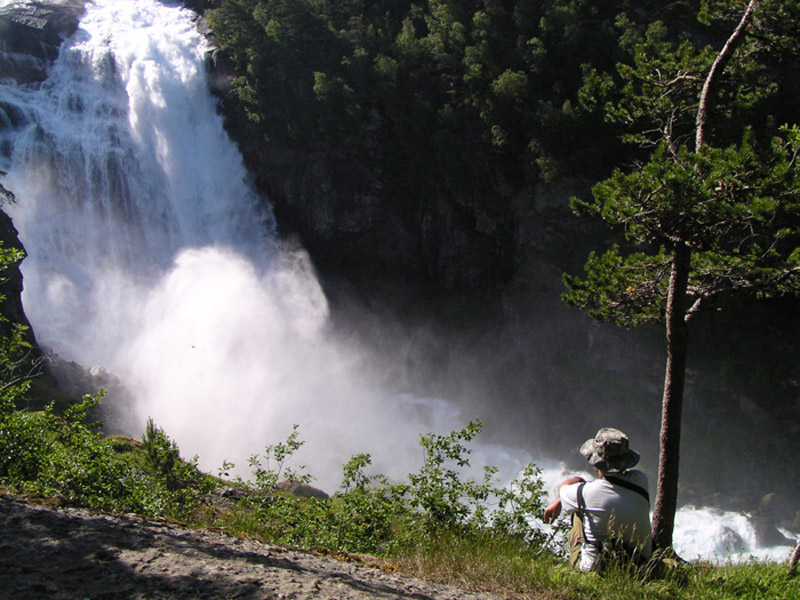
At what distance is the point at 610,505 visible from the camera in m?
3.72

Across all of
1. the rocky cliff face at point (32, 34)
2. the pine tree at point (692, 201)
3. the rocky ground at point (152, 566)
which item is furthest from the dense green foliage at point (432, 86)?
the rocky ground at point (152, 566)

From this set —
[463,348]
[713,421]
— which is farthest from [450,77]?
[713,421]

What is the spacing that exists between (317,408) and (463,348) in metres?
8.77

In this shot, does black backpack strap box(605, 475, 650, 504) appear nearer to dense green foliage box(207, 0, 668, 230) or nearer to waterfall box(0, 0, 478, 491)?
waterfall box(0, 0, 478, 491)

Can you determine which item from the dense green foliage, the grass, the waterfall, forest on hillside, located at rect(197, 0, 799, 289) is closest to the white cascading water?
the waterfall

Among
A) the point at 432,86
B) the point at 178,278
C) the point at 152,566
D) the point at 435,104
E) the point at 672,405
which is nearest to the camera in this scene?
the point at 152,566

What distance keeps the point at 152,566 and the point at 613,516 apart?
2.93m

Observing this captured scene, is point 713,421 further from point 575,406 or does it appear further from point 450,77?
point 450,77

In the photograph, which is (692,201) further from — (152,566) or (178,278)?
(178,278)

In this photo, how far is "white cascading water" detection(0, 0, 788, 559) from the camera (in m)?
25.9

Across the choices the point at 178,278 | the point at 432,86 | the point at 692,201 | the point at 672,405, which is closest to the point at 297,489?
the point at 672,405

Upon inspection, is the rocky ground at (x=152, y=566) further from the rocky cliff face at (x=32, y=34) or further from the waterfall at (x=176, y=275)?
the rocky cliff face at (x=32, y=34)

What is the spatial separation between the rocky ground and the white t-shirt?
87 centimetres

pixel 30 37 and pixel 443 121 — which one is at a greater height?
pixel 30 37
